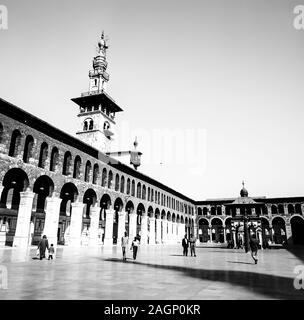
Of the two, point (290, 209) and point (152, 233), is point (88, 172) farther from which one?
point (290, 209)

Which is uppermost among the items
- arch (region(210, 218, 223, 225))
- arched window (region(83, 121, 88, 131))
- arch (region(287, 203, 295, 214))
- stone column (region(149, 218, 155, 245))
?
arched window (region(83, 121, 88, 131))

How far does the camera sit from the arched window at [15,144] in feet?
65.5

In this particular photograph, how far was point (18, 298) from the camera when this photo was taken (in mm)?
5812

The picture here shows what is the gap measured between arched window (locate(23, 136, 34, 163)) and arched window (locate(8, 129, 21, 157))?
2.88ft

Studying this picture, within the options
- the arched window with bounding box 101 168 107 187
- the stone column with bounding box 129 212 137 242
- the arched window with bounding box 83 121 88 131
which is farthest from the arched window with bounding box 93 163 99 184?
the arched window with bounding box 83 121 88 131

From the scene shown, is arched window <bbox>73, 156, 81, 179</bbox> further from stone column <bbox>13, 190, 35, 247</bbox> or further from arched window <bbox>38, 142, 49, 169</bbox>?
stone column <bbox>13, 190, 35, 247</bbox>

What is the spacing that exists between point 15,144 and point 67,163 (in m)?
5.91

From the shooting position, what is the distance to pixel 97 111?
48.1m

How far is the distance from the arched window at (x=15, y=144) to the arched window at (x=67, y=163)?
537 cm

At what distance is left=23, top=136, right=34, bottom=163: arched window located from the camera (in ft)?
68.9

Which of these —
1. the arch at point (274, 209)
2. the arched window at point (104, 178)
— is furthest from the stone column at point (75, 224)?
the arch at point (274, 209)
